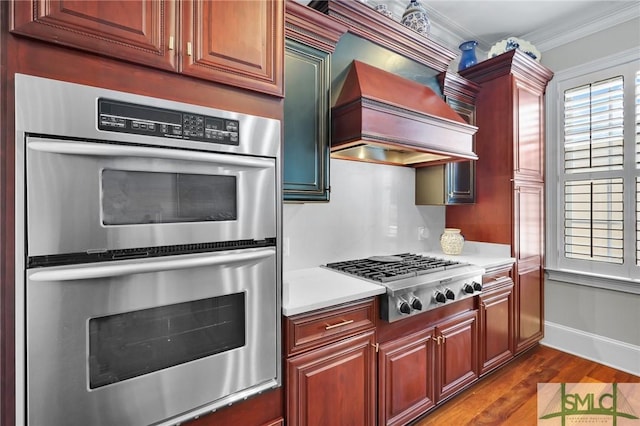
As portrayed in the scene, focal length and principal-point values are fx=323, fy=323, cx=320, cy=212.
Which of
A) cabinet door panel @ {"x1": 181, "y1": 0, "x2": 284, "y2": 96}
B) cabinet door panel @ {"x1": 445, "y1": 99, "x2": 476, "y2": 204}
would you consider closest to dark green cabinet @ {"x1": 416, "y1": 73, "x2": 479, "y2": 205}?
cabinet door panel @ {"x1": 445, "y1": 99, "x2": 476, "y2": 204}

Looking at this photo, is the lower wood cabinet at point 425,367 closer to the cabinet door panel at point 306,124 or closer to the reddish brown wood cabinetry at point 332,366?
the reddish brown wood cabinetry at point 332,366

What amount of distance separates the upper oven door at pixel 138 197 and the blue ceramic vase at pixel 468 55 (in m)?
2.60

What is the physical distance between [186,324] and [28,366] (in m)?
0.42

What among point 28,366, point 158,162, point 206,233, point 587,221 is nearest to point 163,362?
point 28,366

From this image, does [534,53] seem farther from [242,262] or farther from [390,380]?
[242,262]

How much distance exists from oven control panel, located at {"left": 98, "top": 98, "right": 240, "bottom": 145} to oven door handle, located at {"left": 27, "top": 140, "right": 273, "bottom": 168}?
56 millimetres

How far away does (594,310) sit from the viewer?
9.53 ft

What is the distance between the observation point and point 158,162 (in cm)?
108

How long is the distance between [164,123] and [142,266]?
0.48 meters

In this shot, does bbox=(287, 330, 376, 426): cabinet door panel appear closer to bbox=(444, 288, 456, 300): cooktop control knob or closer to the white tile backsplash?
bbox=(444, 288, 456, 300): cooktop control knob

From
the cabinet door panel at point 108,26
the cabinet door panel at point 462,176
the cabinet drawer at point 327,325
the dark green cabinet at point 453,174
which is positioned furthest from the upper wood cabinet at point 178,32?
the cabinet door panel at point 462,176

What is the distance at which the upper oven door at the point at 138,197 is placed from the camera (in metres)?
0.91

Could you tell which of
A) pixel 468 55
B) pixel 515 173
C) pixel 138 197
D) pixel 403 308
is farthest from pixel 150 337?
pixel 468 55

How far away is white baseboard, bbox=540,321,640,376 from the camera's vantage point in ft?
8.79
